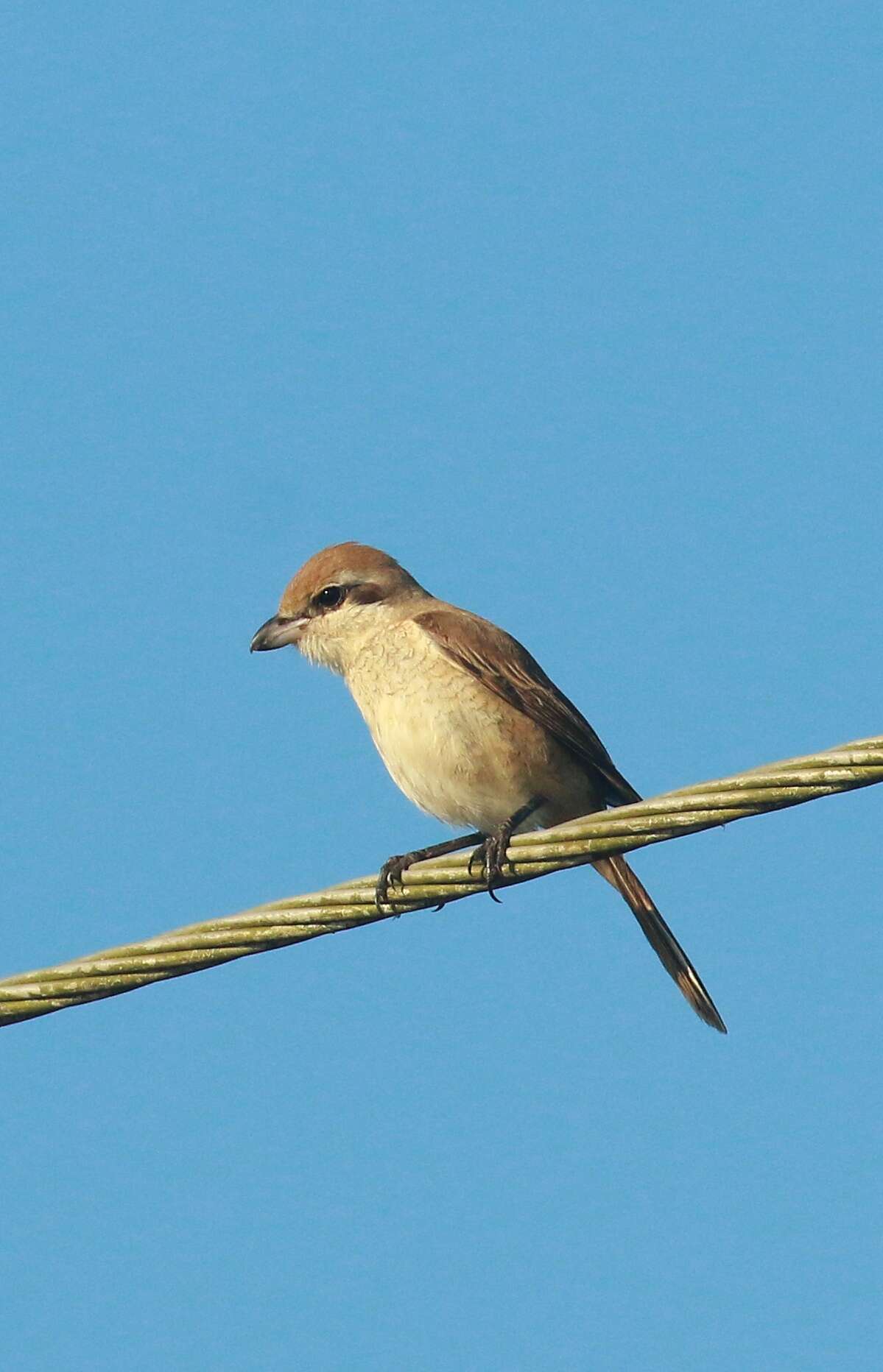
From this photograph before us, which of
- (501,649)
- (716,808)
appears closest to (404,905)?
(716,808)

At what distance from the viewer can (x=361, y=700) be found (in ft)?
22.7

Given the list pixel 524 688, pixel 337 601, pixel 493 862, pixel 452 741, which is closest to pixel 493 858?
pixel 493 862

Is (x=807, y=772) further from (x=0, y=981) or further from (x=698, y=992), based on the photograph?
(x=698, y=992)

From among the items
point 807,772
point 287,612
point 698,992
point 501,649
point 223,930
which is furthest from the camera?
point 287,612

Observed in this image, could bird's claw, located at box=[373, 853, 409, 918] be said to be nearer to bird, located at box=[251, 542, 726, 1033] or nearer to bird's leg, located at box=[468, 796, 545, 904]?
bird's leg, located at box=[468, 796, 545, 904]

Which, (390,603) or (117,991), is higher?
(390,603)

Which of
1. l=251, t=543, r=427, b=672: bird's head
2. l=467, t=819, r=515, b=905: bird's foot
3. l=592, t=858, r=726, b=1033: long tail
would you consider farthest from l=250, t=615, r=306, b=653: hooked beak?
l=467, t=819, r=515, b=905: bird's foot

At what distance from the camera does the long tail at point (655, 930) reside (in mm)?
6445

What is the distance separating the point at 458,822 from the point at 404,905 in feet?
6.83

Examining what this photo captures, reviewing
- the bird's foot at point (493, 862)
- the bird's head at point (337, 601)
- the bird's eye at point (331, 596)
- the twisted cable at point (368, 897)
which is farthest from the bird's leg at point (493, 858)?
the bird's eye at point (331, 596)

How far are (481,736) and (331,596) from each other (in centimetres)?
117

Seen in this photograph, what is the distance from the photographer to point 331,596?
24.2 feet

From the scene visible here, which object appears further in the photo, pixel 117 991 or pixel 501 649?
pixel 501 649

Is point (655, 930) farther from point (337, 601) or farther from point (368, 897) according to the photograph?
point (368, 897)
